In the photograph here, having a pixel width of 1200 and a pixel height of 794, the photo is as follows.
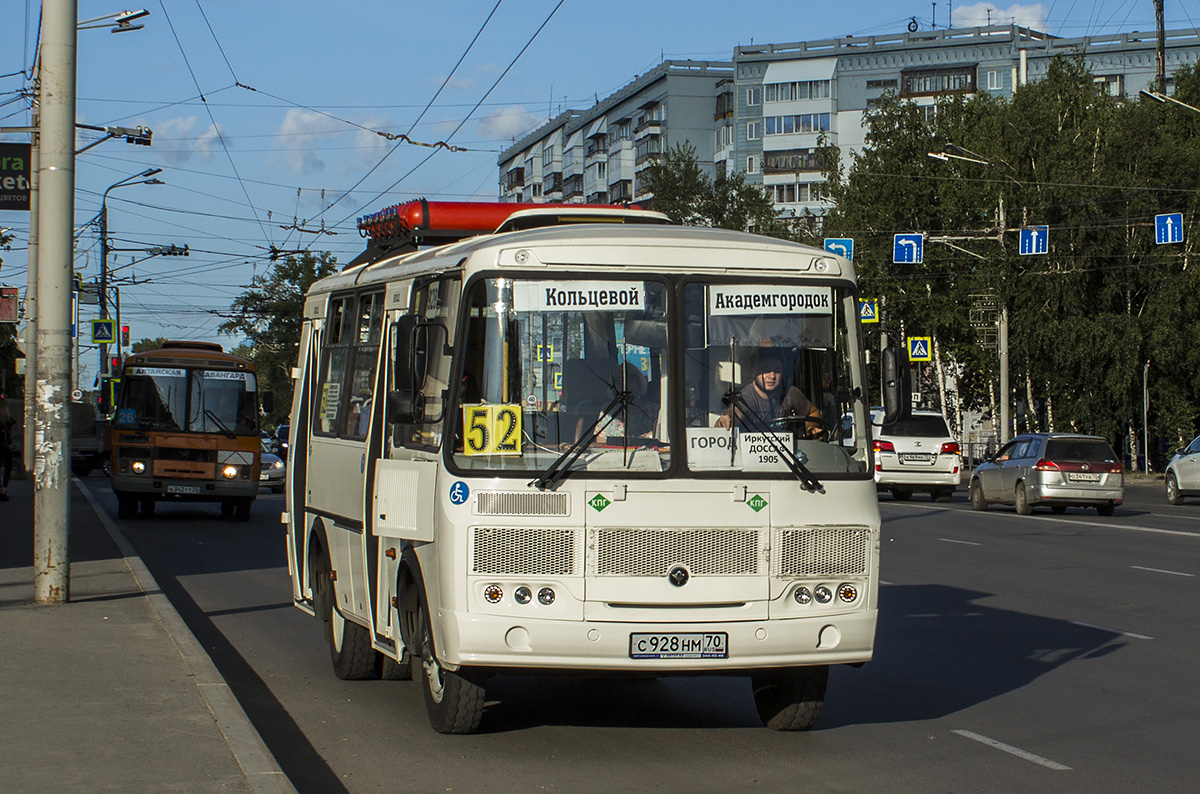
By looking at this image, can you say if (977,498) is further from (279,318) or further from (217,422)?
(279,318)

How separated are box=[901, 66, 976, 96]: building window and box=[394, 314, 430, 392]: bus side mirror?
91.6 meters

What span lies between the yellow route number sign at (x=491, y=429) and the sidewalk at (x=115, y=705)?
66.5 inches

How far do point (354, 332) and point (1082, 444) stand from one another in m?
21.4

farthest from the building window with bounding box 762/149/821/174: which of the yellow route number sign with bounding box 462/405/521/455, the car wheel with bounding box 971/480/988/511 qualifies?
the yellow route number sign with bounding box 462/405/521/455

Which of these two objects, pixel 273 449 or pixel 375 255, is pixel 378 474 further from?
pixel 273 449

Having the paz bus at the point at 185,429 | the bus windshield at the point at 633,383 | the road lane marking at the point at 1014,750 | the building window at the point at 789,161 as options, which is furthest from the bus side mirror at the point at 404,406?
the building window at the point at 789,161

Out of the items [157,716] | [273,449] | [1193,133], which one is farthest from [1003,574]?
[1193,133]

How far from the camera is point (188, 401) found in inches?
1050

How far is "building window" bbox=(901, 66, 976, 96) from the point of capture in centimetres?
9550

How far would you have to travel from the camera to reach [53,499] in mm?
12672

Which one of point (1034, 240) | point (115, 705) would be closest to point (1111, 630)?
point (115, 705)

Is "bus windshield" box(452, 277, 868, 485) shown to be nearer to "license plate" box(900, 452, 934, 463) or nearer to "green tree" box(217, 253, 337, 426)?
"license plate" box(900, 452, 934, 463)

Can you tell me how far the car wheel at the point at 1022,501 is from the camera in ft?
95.3

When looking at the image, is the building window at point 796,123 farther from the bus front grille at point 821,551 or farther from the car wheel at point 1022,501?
the bus front grille at point 821,551
